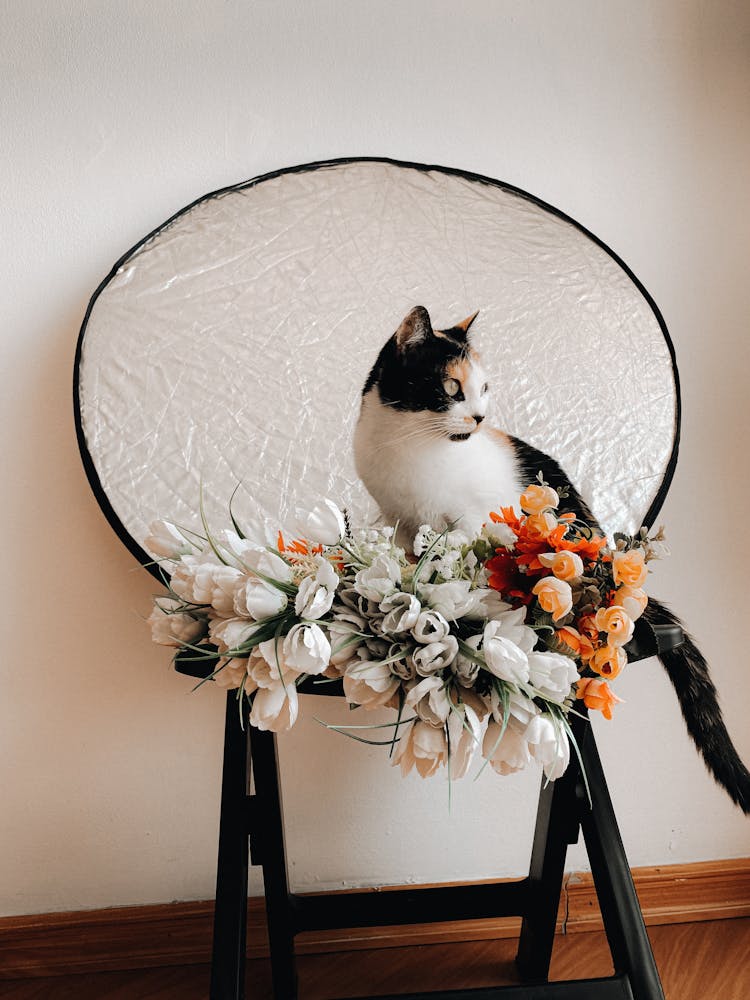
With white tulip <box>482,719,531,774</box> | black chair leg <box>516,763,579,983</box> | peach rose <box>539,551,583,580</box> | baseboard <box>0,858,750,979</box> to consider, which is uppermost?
peach rose <box>539,551,583,580</box>

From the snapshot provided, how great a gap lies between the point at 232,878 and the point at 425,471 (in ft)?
2.26

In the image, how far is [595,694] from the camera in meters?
0.82

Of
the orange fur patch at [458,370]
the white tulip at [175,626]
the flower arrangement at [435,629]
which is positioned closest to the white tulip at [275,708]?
the flower arrangement at [435,629]

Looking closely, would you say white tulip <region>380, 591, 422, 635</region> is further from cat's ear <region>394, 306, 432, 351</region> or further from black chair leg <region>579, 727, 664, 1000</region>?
cat's ear <region>394, 306, 432, 351</region>

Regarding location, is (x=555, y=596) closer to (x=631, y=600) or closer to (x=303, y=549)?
(x=631, y=600)

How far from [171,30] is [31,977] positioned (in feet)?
5.87

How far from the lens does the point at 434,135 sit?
136cm

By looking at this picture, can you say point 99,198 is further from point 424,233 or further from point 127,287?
point 424,233

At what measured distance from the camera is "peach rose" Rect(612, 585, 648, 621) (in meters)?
0.82

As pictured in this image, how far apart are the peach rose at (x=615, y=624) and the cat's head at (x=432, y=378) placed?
1.72 feet

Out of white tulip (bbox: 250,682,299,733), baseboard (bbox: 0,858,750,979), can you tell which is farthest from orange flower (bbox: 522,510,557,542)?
baseboard (bbox: 0,858,750,979)

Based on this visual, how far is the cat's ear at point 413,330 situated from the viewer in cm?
127

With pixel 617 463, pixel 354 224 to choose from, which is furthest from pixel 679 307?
pixel 354 224

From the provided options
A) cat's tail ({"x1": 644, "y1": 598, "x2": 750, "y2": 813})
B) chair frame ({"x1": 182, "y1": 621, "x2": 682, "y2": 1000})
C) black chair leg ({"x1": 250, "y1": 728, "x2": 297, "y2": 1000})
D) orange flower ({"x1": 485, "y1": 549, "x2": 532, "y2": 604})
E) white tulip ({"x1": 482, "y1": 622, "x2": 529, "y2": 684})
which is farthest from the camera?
cat's tail ({"x1": 644, "y1": 598, "x2": 750, "y2": 813})
